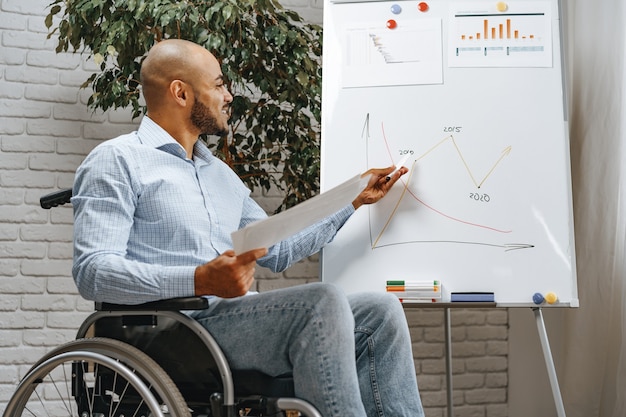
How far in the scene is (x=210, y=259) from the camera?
173cm

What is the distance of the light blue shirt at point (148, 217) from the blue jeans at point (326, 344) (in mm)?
136

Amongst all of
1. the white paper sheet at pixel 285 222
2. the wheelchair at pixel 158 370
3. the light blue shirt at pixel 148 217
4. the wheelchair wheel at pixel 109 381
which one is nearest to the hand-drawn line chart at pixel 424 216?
the light blue shirt at pixel 148 217

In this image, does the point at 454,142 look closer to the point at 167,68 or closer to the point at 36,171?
the point at 167,68

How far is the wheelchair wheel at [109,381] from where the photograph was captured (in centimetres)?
142

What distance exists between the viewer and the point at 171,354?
154 cm

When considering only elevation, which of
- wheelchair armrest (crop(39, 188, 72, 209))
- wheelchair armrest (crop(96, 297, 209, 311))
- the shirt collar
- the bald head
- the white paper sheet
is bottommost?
wheelchair armrest (crop(96, 297, 209, 311))

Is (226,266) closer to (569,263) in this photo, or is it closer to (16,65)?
(569,263)

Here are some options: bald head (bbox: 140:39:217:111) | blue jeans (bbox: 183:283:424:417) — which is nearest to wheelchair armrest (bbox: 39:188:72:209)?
bald head (bbox: 140:39:217:111)

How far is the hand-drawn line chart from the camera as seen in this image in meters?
2.16

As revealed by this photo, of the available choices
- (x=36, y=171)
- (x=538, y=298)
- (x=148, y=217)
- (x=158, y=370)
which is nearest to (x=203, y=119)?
(x=148, y=217)

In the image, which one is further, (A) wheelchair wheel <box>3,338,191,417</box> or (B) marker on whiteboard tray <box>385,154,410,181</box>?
(B) marker on whiteboard tray <box>385,154,410,181</box>

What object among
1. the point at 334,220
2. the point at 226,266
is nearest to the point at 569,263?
the point at 334,220

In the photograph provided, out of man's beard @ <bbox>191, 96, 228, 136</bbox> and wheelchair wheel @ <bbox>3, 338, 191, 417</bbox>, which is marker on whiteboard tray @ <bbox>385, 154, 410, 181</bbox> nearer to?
man's beard @ <bbox>191, 96, 228, 136</bbox>

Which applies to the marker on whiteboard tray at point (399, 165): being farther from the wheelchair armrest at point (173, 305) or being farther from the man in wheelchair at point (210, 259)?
the wheelchair armrest at point (173, 305)
